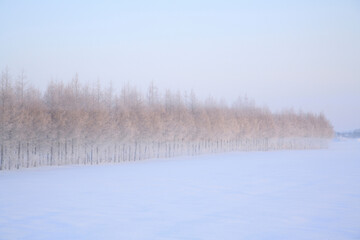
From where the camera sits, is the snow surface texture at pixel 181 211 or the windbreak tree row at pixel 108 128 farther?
the windbreak tree row at pixel 108 128

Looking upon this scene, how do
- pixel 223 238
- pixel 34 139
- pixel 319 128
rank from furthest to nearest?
pixel 319 128
pixel 34 139
pixel 223 238

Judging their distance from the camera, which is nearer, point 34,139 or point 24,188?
point 24,188

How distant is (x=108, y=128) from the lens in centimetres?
4353

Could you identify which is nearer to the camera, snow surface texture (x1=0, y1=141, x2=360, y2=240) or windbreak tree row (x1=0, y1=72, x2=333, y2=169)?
snow surface texture (x1=0, y1=141, x2=360, y2=240)

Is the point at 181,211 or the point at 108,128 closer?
the point at 181,211

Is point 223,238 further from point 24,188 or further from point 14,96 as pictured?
point 14,96

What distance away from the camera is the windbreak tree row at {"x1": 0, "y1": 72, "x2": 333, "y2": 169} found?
35000 millimetres

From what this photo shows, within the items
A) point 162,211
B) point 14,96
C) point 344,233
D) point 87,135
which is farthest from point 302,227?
point 14,96

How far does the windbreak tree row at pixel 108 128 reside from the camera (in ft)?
115

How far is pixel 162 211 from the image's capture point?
41.8 ft

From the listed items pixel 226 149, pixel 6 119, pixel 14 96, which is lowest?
pixel 226 149

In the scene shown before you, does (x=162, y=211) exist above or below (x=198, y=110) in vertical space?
below

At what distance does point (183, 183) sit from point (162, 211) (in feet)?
26.1

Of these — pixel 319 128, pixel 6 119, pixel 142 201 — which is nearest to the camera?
pixel 142 201
